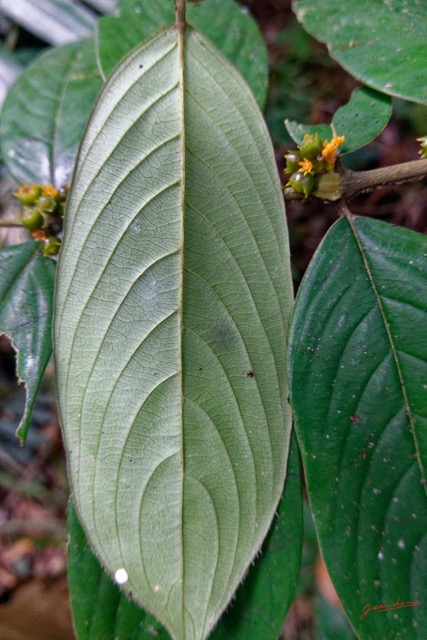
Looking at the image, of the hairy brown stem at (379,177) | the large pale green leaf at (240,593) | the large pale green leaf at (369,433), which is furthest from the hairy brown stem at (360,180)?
the large pale green leaf at (240,593)

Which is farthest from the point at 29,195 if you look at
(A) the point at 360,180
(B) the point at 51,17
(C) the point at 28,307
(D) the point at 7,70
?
(B) the point at 51,17

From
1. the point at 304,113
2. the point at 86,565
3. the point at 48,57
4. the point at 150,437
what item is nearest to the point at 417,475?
the point at 150,437

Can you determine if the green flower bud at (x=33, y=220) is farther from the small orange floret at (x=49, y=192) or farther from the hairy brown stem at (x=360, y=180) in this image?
the hairy brown stem at (x=360, y=180)

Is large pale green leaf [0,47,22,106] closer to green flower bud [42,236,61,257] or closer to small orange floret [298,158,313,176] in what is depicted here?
green flower bud [42,236,61,257]

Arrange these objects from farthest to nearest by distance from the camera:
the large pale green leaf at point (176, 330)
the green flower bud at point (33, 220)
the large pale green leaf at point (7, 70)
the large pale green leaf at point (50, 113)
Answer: the large pale green leaf at point (7, 70), the large pale green leaf at point (50, 113), the green flower bud at point (33, 220), the large pale green leaf at point (176, 330)

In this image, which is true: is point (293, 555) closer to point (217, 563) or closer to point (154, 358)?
point (217, 563)

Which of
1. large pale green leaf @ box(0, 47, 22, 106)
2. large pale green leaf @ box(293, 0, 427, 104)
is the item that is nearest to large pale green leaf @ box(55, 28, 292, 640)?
large pale green leaf @ box(293, 0, 427, 104)
